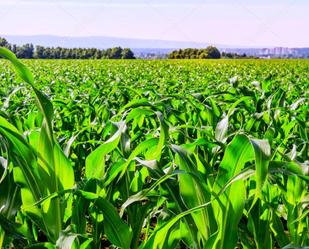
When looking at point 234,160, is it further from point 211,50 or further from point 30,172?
point 211,50

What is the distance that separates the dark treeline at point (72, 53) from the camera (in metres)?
77.0

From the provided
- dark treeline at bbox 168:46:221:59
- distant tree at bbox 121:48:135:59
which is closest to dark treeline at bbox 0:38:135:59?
distant tree at bbox 121:48:135:59

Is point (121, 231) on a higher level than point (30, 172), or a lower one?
lower

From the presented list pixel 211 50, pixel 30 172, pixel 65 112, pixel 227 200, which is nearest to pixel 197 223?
pixel 227 200

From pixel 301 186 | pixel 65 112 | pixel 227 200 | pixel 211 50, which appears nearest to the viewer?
pixel 227 200

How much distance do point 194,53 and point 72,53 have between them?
1927 centimetres

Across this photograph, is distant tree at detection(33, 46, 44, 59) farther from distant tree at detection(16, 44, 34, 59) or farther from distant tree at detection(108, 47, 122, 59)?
distant tree at detection(108, 47, 122, 59)

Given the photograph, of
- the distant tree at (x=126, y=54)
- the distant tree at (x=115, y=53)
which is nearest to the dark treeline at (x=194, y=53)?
the distant tree at (x=126, y=54)

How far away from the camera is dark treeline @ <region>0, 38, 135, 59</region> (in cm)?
7700

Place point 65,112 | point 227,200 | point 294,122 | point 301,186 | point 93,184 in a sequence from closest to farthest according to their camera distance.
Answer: point 227,200 → point 93,184 → point 301,186 → point 294,122 → point 65,112

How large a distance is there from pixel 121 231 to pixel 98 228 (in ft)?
1.11

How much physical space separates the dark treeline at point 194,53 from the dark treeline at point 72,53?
28.5 feet

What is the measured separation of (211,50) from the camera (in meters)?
73.6

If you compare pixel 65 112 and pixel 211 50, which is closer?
pixel 65 112
